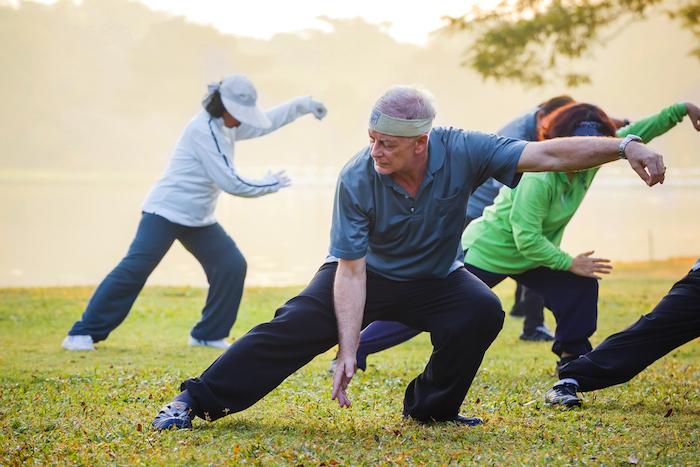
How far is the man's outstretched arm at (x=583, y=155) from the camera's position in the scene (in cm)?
481

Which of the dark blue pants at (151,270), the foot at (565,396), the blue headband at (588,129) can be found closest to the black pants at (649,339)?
the foot at (565,396)

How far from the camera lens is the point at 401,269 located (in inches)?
215

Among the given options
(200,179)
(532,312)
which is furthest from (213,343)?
(532,312)

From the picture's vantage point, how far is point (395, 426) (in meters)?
5.71

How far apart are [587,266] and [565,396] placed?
1043 millimetres

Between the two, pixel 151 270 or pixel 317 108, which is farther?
pixel 317 108

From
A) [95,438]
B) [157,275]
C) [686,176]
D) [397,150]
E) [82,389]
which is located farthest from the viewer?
[686,176]

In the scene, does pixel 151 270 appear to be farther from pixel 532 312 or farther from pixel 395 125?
pixel 395 125

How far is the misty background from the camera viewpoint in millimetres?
52062

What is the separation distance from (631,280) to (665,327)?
1128 cm

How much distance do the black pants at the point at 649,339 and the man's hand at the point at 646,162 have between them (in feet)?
4.54

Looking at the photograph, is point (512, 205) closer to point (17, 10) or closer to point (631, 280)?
point (631, 280)

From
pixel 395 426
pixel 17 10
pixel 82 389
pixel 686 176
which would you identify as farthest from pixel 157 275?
pixel 17 10

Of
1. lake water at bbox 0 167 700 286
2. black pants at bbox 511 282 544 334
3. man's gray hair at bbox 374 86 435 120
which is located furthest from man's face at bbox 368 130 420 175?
lake water at bbox 0 167 700 286
